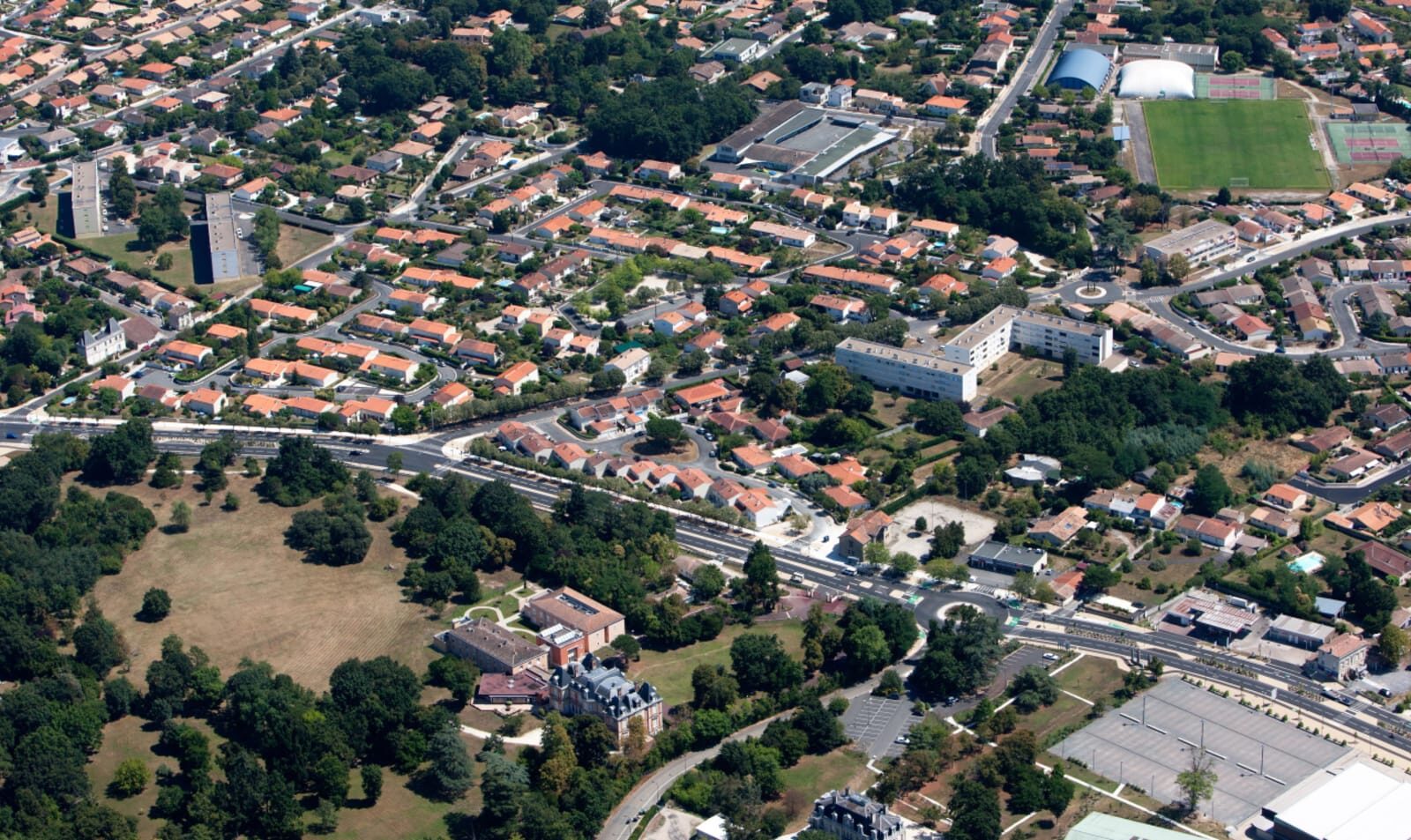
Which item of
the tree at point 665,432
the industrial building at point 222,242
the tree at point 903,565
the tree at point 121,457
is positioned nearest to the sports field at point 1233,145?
the tree at point 665,432

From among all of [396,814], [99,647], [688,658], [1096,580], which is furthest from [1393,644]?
[99,647]

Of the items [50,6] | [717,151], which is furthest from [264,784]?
[50,6]

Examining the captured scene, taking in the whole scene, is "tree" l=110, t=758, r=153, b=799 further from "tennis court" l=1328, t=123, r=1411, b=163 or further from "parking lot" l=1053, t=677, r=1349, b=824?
"tennis court" l=1328, t=123, r=1411, b=163

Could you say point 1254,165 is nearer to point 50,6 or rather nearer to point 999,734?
point 999,734

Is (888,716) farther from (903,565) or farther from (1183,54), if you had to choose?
(1183,54)

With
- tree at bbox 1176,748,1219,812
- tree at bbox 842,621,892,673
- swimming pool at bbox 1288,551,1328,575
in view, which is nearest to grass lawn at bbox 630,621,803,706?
tree at bbox 842,621,892,673

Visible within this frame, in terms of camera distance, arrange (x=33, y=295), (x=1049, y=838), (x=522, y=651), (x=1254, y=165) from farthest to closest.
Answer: (x=1254, y=165), (x=33, y=295), (x=522, y=651), (x=1049, y=838)
